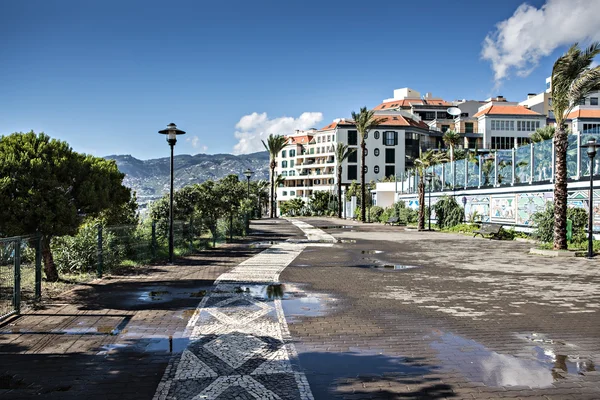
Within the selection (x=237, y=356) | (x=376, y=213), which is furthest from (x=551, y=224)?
(x=376, y=213)

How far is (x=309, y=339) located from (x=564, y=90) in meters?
16.1

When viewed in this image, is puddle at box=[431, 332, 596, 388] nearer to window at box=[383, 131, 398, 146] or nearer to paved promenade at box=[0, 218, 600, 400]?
paved promenade at box=[0, 218, 600, 400]

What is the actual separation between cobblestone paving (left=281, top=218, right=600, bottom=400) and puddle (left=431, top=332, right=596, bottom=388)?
1 cm

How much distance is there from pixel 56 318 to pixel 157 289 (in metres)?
2.87

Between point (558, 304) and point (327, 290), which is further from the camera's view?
point (327, 290)

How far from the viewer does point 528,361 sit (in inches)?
237

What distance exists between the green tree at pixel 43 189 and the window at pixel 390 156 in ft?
270

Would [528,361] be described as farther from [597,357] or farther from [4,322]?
[4,322]

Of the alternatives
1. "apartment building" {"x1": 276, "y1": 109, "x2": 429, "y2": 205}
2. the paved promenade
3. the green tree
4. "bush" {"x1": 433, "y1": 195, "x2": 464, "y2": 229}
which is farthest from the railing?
"apartment building" {"x1": 276, "y1": 109, "x2": 429, "y2": 205}

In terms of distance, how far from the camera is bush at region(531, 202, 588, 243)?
21.1 meters

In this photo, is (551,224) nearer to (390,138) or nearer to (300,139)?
(390,138)

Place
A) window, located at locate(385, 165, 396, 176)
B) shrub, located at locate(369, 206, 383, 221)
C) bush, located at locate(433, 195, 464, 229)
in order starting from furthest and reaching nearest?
window, located at locate(385, 165, 396, 176), shrub, located at locate(369, 206, 383, 221), bush, located at locate(433, 195, 464, 229)

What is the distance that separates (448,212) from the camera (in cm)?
3912

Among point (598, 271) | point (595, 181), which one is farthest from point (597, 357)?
point (595, 181)
